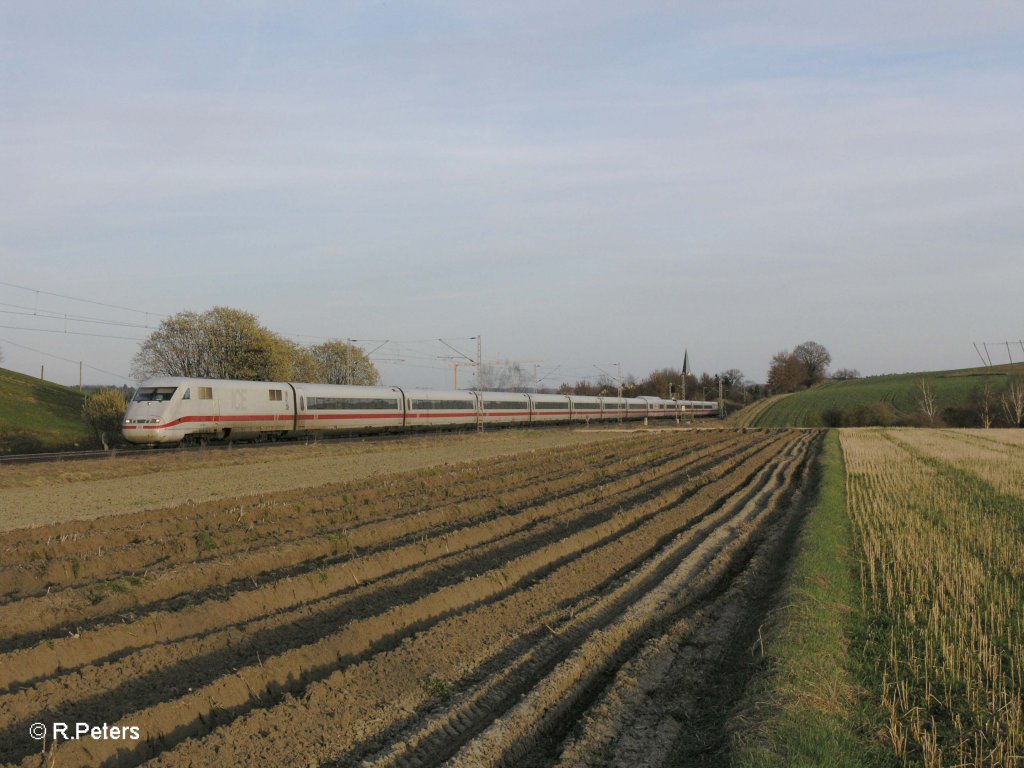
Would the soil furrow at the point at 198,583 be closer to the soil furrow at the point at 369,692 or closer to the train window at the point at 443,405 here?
the soil furrow at the point at 369,692

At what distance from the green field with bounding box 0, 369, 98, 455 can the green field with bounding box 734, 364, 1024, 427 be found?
64333 millimetres

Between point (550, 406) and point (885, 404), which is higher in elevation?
point (885, 404)

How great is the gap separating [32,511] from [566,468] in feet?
49.7

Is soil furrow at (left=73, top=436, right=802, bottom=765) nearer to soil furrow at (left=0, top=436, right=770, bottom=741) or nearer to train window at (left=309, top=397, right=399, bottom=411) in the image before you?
soil furrow at (left=0, top=436, right=770, bottom=741)

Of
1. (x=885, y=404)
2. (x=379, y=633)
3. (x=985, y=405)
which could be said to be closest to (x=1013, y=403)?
(x=985, y=405)

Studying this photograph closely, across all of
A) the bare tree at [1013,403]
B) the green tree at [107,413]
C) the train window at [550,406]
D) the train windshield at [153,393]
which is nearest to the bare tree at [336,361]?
the train window at [550,406]

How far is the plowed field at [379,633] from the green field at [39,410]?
33347mm

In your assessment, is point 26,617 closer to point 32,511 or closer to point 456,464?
point 32,511

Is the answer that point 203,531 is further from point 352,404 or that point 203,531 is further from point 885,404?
point 885,404

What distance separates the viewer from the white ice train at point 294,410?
95.3 ft

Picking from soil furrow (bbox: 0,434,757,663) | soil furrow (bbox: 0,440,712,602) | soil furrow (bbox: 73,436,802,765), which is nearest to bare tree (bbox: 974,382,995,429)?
soil furrow (bbox: 0,440,712,602)

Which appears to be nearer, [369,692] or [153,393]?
[369,692]

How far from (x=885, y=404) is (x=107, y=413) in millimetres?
75887

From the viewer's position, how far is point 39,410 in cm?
6162
